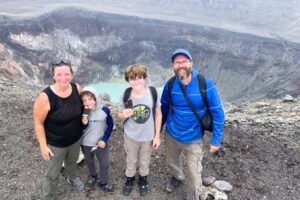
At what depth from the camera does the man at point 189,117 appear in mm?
4082

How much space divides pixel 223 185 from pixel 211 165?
2.14ft

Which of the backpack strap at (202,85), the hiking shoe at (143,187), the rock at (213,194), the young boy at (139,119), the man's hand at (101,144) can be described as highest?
the backpack strap at (202,85)

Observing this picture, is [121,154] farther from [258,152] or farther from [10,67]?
[10,67]

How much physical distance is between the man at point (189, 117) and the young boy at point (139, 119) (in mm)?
244

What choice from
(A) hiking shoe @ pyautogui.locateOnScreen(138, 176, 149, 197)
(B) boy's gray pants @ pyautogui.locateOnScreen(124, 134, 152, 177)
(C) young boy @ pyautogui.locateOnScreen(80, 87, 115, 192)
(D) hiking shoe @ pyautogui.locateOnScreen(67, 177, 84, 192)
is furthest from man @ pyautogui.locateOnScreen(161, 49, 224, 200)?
(D) hiking shoe @ pyautogui.locateOnScreen(67, 177, 84, 192)

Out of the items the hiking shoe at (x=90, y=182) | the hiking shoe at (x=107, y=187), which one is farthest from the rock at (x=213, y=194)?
the hiking shoe at (x=90, y=182)

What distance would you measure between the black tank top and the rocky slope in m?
1.31

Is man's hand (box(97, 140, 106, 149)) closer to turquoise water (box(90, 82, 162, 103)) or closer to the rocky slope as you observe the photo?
the rocky slope

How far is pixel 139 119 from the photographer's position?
4.38 metres

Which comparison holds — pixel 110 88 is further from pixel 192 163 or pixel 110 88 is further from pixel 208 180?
pixel 192 163

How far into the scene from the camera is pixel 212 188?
17.8 ft

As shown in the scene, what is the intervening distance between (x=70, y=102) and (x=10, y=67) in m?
20.2

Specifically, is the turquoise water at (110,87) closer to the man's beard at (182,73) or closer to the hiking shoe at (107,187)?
the hiking shoe at (107,187)

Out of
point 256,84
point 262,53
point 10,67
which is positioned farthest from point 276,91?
point 10,67
